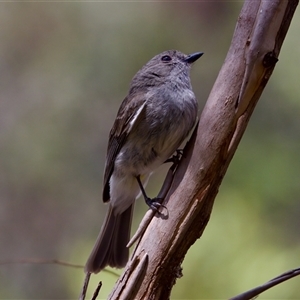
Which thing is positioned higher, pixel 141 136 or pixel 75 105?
pixel 75 105

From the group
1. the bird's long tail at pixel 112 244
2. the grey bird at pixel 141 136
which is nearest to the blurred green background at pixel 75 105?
the bird's long tail at pixel 112 244

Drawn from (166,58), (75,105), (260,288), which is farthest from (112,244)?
(75,105)

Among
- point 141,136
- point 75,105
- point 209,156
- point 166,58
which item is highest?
point 75,105

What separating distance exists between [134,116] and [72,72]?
91.7 inches

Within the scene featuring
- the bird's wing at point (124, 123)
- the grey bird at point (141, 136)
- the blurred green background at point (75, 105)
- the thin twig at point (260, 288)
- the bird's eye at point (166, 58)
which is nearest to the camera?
the thin twig at point (260, 288)

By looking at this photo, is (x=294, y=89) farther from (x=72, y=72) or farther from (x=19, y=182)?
(x=19, y=182)

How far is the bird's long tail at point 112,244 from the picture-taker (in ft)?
9.14

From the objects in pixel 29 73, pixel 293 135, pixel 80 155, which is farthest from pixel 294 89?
pixel 29 73

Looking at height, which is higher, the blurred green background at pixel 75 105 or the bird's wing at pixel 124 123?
the blurred green background at pixel 75 105

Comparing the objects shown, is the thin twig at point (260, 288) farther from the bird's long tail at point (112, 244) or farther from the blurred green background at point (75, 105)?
the blurred green background at point (75, 105)

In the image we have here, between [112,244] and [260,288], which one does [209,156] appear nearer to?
[260,288]

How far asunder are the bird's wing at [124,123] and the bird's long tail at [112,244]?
218 millimetres

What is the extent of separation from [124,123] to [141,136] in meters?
0.16

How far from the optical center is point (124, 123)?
2.82m
